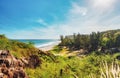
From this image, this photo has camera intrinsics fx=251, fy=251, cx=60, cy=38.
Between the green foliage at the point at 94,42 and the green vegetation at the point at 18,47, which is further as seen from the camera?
the green foliage at the point at 94,42

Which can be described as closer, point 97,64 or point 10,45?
point 10,45

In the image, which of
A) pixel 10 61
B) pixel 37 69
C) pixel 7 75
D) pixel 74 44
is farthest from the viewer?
pixel 74 44

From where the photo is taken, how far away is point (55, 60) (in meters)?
29.2

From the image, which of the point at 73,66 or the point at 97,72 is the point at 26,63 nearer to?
the point at 73,66

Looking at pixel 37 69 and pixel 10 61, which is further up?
pixel 10 61

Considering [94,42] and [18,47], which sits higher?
[18,47]

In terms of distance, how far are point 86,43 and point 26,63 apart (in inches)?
3012

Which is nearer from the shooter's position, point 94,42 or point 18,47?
point 18,47

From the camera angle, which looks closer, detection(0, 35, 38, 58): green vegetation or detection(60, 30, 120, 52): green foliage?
detection(0, 35, 38, 58): green vegetation

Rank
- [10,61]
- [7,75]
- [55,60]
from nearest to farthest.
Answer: [7,75]
[10,61]
[55,60]

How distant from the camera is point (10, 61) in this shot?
50.8 feet

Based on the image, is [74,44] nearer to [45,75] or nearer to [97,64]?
[97,64]

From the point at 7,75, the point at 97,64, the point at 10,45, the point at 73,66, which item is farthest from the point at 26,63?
the point at 97,64

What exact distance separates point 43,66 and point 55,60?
5100 mm
